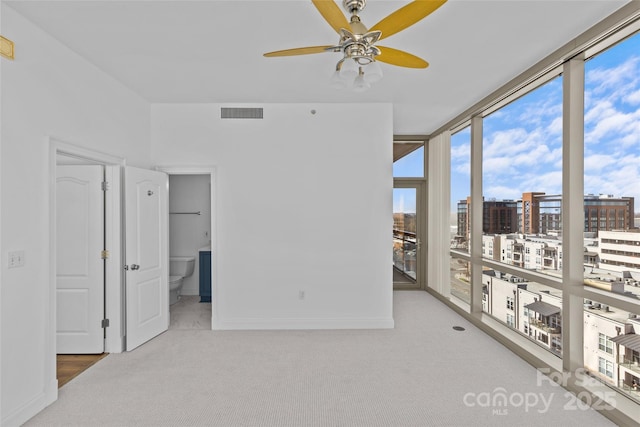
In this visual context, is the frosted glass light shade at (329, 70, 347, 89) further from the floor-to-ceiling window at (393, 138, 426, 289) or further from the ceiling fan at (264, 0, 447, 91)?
the floor-to-ceiling window at (393, 138, 426, 289)

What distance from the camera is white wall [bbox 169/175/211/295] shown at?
5570 millimetres

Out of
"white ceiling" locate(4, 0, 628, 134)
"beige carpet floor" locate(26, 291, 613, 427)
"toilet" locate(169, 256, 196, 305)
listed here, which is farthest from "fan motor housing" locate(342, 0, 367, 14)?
"toilet" locate(169, 256, 196, 305)

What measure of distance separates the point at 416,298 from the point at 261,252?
2955mm

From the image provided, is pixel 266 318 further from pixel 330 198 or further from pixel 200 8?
pixel 200 8

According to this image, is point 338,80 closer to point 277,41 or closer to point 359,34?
point 359,34

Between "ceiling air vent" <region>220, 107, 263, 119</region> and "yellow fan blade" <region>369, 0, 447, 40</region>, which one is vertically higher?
"ceiling air vent" <region>220, 107, 263, 119</region>

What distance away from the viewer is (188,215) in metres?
5.61

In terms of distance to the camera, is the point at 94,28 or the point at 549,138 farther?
the point at 549,138

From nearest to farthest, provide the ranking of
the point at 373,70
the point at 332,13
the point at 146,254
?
the point at 332,13
the point at 373,70
the point at 146,254

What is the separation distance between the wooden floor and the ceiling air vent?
3126mm

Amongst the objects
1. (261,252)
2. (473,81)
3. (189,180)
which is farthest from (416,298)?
(189,180)

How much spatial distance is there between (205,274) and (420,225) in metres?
3.99

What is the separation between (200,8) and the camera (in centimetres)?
216

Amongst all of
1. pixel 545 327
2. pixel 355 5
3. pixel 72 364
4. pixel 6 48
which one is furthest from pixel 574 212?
pixel 72 364
